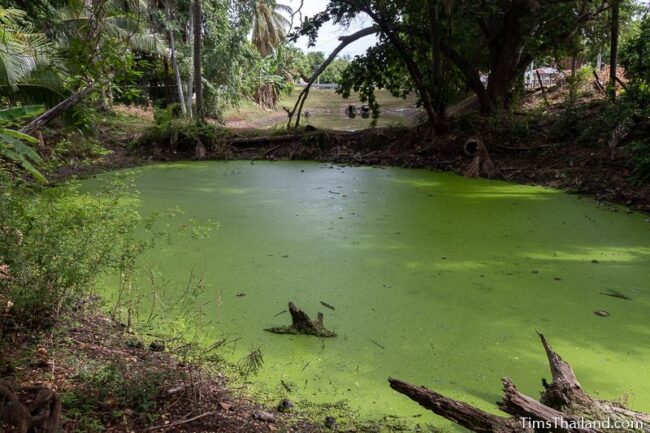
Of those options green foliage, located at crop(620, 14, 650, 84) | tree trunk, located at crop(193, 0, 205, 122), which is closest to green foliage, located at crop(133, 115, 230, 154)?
tree trunk, located at crop(193, 0, 205, 122)

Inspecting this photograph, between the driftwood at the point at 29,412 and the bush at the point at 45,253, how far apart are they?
55 cm

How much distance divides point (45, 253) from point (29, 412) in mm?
744

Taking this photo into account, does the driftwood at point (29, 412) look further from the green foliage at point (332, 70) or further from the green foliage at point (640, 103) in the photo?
the green foliage at point (332, 70)

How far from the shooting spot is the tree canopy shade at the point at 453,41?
20.5 feet

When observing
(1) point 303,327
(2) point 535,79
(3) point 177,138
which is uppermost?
(2) point 535,79

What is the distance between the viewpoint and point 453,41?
6.54 metres

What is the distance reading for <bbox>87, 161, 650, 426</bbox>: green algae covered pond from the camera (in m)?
1.76

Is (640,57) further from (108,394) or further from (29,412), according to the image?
(29,412)

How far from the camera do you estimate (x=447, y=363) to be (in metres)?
1.83

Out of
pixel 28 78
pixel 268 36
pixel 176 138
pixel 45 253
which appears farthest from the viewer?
pixel 268 36

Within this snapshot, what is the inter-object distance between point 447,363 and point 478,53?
5931 millimetres

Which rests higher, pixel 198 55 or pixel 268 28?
pixel 268 28

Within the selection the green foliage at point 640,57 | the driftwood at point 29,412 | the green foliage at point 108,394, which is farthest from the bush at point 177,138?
the driftwood at point 29,412

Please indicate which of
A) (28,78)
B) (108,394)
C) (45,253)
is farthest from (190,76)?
(108,394)
